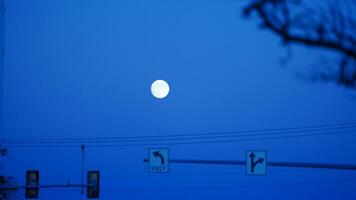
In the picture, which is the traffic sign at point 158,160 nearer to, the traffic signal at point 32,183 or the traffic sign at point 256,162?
the traffic sign at point 256,162

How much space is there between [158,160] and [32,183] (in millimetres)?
3812

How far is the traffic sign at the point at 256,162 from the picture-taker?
16.3m

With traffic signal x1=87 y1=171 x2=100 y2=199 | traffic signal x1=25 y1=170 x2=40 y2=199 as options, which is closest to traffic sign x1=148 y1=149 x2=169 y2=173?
traffic signal x1=87 y1=171 x2=100 y2=199

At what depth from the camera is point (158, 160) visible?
17859mm

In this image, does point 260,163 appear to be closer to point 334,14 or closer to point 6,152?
point 334,14

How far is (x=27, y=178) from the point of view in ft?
60.3

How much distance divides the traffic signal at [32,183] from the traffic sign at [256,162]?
637 centimetres

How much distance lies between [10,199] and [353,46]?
49.5m

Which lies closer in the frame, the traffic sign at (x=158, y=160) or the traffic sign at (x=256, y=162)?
the traffic sign at (x=256, y=162)

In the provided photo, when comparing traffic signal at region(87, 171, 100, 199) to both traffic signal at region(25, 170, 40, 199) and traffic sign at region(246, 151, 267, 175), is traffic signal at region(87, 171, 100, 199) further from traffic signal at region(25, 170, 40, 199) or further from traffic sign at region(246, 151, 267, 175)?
traffic sign at region(246, 151, 267, 175)

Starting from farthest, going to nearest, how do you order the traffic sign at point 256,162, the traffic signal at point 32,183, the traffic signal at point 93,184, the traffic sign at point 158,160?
the traffic signal at point 93,184 → the traffic signal at point 32,183 → the traffic sign at point 158,160 → the traffic sign at point 256,162

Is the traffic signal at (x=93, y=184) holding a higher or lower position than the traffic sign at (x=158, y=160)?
lower

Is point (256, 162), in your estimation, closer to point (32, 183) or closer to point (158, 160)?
point (158, 160)

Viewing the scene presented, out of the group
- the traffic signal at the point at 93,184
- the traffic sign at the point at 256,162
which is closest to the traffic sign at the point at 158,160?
the traffic signal at the point at 93,184
